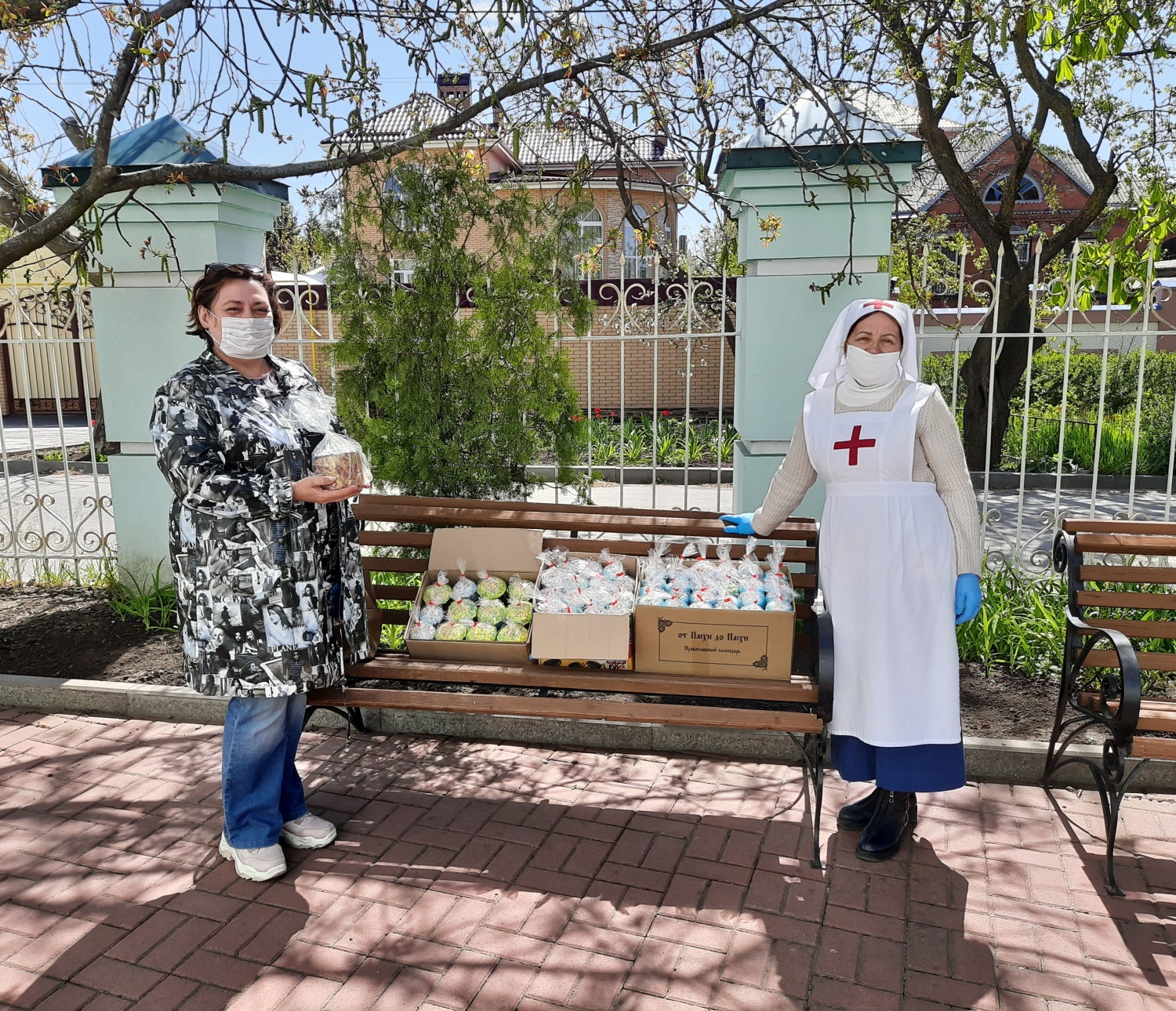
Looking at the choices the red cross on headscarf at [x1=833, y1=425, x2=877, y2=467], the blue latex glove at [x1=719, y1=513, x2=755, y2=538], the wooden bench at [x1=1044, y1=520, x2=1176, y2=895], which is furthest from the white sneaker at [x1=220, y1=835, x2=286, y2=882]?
the wooden bench at [x1=1044, y1=520, x2=1176, y2=895]

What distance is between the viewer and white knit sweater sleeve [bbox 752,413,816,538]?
3346 millimetres

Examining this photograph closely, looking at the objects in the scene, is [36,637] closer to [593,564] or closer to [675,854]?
[593,564]

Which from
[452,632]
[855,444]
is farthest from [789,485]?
[452,632]

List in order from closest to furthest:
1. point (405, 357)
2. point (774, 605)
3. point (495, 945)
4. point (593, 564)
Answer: point (495, 945) → point (774, 605) → point (593, 564) → point (405, 357)

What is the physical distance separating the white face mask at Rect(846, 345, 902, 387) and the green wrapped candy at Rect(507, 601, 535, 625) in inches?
59.1

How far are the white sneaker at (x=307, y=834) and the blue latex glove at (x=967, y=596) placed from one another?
2.27 m

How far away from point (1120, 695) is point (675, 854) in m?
1.56

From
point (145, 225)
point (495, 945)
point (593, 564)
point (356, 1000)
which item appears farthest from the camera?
point (145, 225)

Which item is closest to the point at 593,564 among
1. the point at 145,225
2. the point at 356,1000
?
the point at 356,1000

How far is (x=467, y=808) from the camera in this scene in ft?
11.5

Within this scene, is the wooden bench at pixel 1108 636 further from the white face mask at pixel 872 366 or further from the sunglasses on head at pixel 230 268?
the sunglasses on head at pixel 230 268

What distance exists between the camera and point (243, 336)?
2916mm

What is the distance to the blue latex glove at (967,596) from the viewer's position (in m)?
2.99

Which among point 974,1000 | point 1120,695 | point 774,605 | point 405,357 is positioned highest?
point 405,357
